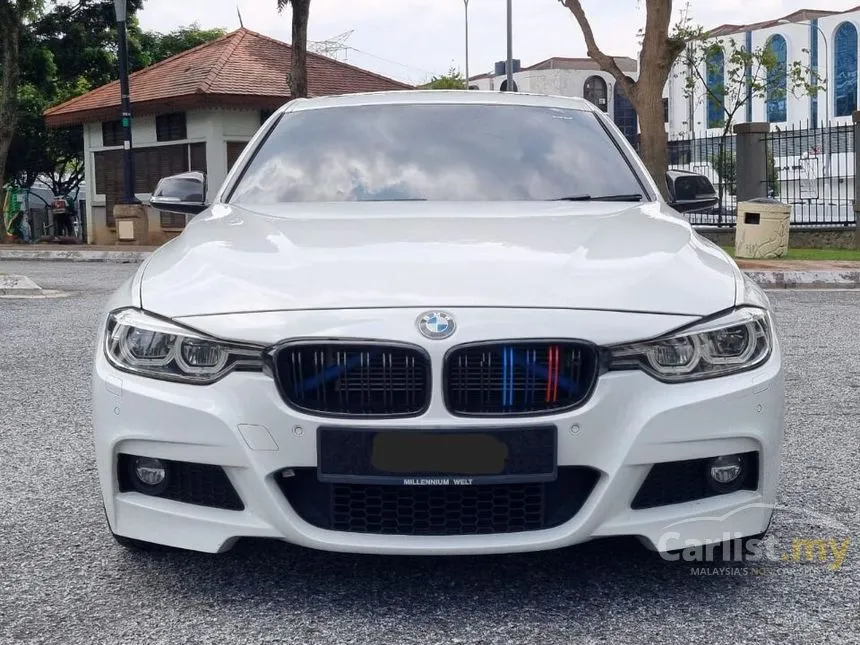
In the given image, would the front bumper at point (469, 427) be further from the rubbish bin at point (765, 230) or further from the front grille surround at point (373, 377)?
the rubbish bin at point (765, 230)

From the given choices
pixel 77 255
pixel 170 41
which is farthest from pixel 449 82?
pixel 77 255

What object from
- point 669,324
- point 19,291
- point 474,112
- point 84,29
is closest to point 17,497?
point 474,112

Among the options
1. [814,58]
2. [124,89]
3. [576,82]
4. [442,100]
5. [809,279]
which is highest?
[576,82]

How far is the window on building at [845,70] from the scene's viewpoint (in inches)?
2633

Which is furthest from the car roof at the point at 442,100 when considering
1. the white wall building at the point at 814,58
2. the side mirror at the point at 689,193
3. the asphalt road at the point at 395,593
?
the white wall building at the point at 814,58

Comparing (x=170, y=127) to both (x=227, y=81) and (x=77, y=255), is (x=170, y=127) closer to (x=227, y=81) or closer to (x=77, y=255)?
(x=227, y=81)

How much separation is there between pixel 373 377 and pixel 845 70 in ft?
232

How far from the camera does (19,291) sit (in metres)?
12.6

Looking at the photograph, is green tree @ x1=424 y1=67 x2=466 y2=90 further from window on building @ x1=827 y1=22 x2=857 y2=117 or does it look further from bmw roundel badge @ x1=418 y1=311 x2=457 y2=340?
bmw roundel badge @ x1=418 y1=311 x2=457 y2=340

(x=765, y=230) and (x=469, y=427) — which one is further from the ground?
(x=765, y=230)

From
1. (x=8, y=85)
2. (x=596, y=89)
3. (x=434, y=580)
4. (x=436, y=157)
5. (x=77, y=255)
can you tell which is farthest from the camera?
(x=596, y=89)

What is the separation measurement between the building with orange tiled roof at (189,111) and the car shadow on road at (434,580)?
24.1 meters

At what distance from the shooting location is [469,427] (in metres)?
2.66

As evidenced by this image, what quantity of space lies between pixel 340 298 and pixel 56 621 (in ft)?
3.42
